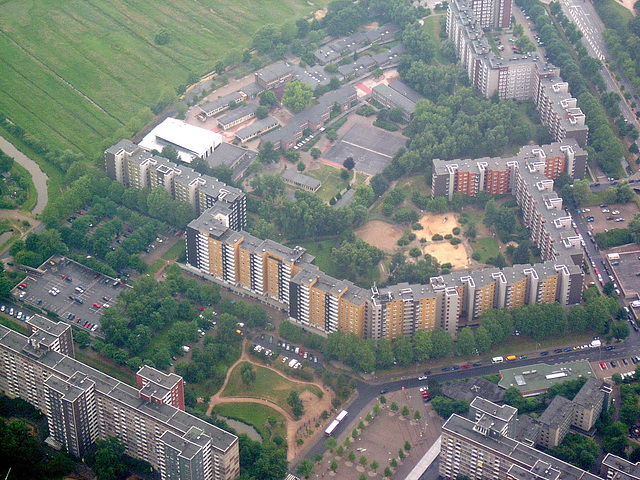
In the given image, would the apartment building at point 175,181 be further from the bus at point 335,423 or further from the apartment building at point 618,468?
the apartment building at point 618,468

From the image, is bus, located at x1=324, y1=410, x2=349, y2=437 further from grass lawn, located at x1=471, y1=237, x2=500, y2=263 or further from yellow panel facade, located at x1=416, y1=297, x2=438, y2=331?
grass lawn, located at x1=471, y1=237, x2=500, y2=263

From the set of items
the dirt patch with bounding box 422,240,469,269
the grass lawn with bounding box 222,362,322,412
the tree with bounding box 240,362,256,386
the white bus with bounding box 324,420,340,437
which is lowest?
the grass lawn with bounding box 222,362,322,412

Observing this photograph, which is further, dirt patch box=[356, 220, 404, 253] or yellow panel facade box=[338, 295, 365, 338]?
dirt patch box=[356, 220, 404, 253]

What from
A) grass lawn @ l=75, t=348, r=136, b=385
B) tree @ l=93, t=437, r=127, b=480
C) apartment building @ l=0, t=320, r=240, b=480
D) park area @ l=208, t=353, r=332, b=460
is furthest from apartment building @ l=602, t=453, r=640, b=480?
grass lawn @ l=75, t=348, r=136, b=385

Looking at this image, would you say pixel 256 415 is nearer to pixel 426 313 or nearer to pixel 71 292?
pixel 426 313

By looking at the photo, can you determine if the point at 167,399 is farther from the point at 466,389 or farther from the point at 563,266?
the point at 563,266
